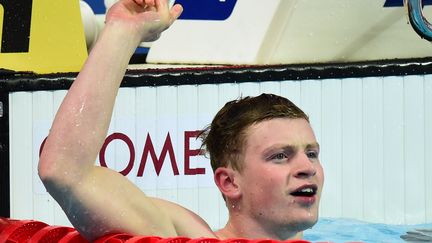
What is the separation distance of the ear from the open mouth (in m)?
0.15

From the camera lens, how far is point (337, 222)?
4.28 metres

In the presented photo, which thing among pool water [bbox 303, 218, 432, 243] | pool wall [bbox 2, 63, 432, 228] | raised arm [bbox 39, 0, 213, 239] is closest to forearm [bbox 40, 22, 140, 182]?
raised arm [bbox 39, 0, 213, 239]

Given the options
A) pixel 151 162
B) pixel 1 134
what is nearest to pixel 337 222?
pixel 151 162

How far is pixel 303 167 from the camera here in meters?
1.67

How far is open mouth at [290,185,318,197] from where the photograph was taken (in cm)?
165

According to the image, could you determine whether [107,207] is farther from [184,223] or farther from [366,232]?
[366,232]

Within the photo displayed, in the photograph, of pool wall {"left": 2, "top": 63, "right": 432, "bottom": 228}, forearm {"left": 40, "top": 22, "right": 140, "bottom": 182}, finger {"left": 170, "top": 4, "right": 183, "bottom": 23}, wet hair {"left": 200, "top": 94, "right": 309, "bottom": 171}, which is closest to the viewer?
forearm {"left": 40, "top": 22, "right": 140, "bottom": 182}

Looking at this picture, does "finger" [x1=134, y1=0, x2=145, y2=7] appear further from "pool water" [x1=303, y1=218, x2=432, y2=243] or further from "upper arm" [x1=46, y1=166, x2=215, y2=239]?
"pool water" [x1=303, y1=218, x2=432, y2=243]

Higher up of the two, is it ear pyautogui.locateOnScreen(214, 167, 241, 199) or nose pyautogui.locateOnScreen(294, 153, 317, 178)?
nose pyautogui.locateOnScreen(294, 153, 317, 178)

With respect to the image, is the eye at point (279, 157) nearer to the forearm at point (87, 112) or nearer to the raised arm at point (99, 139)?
the raised arm at point (99, 139)

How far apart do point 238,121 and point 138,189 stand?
A: 0.94ft

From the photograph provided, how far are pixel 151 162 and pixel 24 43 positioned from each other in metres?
0.81

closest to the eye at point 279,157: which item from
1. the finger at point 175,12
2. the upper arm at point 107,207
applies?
the upper arm at point 107,207

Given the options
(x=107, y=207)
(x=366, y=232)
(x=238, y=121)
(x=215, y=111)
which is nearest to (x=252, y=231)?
(x=238, y=121)
